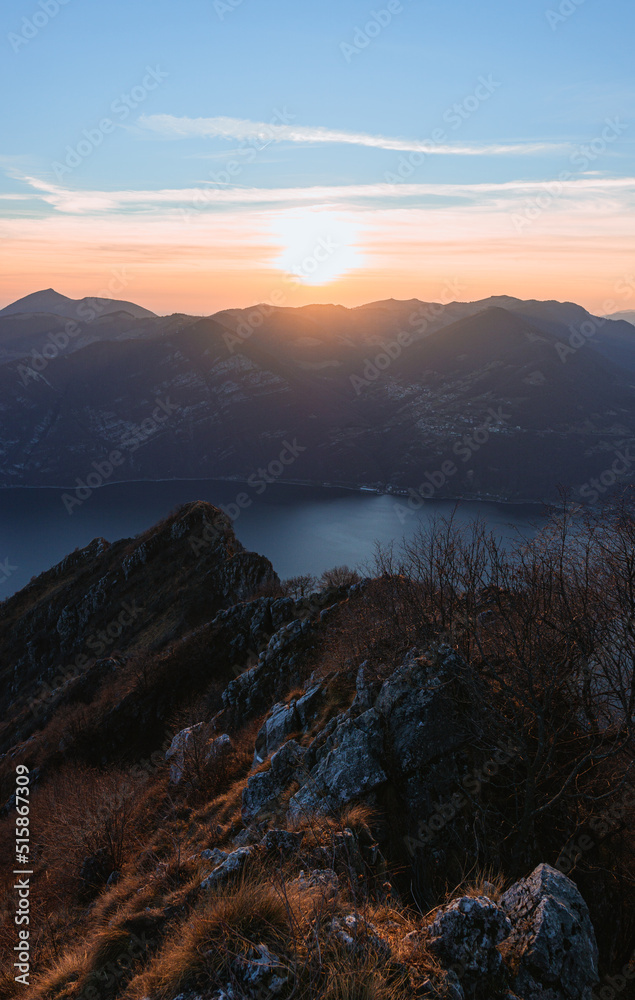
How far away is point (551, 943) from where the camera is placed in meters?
6.08

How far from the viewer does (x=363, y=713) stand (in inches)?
508

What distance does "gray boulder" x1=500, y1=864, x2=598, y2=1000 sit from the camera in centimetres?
594

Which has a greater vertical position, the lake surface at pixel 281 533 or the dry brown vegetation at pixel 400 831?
the dry brown vegetation at pixel 400 831

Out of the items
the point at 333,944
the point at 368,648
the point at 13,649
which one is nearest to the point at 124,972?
the point at 333,944

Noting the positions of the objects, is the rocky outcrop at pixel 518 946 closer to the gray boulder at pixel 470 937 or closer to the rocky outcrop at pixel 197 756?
the gray boulder at pixel 470 937

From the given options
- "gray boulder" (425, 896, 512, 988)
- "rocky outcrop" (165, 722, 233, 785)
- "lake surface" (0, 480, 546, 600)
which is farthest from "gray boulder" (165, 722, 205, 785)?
"lake surface" (0, 480, 546, 600)

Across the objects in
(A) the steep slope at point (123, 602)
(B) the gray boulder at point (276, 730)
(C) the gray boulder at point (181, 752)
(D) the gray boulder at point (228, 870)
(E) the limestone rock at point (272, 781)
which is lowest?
(A) the steep slope at point (123, 602)

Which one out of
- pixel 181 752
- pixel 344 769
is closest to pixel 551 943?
pixel 344 769

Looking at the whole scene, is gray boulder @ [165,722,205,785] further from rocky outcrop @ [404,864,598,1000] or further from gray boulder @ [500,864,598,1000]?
gray boulder @ [500,864,598,1000]

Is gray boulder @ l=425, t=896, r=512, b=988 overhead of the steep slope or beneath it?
overhead

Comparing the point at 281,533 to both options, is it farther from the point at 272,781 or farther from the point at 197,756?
the point at 272,781

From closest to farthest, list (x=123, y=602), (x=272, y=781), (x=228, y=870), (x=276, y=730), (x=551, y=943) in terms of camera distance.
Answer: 1. (x=551, y=943)
2. (x=228, y=870)
3. (x=272, y=781)
4. (x=276, y=730)
5. (x=123, y=602)

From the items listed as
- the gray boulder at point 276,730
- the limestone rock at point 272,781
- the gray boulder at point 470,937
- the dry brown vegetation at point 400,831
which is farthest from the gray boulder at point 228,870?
the gray boulder at point 276,730

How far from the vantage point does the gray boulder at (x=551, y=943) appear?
594 centimetres
